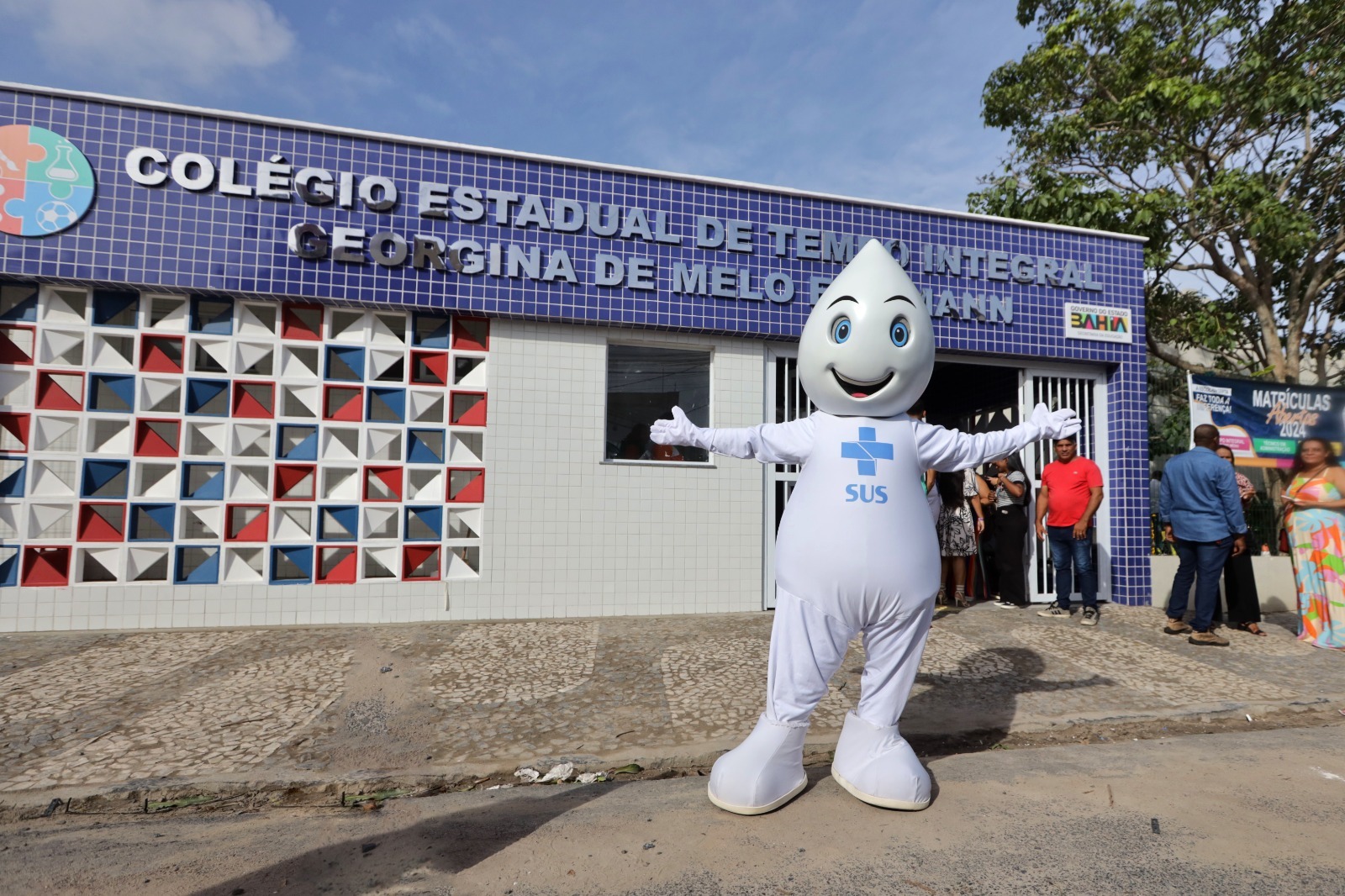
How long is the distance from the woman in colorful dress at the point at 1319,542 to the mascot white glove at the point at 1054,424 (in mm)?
4357

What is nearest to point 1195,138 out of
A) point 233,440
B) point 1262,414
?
point 1262,414

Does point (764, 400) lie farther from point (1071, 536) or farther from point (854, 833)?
point (854, 833)

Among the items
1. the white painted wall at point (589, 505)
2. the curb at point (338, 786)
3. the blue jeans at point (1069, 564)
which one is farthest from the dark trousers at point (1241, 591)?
the curb at point (338, 786)

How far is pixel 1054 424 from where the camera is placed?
114 inches

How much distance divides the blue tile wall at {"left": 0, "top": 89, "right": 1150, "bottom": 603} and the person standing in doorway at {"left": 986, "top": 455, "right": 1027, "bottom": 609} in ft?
3.72

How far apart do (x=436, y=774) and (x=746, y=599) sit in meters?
3.97

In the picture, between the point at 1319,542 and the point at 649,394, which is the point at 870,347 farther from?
the point at 1319,542

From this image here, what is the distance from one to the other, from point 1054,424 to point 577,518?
423 cm

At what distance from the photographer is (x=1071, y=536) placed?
6305mm

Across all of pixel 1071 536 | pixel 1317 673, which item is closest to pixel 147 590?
pixel 1071 536

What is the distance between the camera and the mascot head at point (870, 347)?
2.76 metres

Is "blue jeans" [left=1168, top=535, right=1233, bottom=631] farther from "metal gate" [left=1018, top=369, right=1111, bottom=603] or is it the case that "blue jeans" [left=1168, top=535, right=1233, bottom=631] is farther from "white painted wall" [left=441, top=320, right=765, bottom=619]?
"white painted wall" [left=441, top=320, right=765, bottom=619]

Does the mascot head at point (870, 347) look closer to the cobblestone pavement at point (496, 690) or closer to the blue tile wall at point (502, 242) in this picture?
the cobblestone pavement at point (496, 690)

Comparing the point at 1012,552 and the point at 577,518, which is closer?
the point at 577,518
